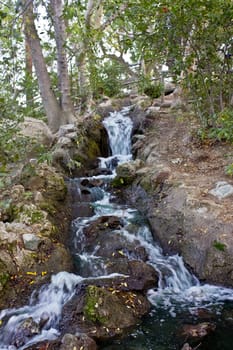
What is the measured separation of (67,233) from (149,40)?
409 cm

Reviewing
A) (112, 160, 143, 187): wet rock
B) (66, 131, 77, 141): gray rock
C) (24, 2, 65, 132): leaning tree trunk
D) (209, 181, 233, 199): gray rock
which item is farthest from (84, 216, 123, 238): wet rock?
(24, 2, 65, 132): leaning tree trunk

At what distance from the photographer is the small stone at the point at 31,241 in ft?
16.1

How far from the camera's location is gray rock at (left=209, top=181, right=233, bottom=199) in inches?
226

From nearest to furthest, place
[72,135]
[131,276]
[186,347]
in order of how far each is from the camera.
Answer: [186,347] < [131,276] < [72,135]

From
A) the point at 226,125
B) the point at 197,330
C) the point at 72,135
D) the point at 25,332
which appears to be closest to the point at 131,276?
the point at 197,330

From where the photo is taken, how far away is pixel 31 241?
16.2ft

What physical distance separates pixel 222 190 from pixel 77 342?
3.50 meters

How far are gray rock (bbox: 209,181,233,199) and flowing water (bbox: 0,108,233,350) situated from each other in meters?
1.27

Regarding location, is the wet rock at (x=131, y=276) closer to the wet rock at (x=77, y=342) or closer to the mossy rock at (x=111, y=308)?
the mossy rock at (x=111, y=308)

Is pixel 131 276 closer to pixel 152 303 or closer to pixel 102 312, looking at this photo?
pixel 152 303

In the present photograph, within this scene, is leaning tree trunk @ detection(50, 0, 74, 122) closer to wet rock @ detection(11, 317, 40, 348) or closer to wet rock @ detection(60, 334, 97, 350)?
wet rock @ detection(11, 317, 40, 348)

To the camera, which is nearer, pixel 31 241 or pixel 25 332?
pixel 25 332

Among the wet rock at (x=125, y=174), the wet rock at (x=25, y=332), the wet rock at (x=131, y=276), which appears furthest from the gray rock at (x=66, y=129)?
the wet rock at (x=25, y=332)

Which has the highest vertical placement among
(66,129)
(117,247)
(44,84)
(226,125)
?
(44,84)
